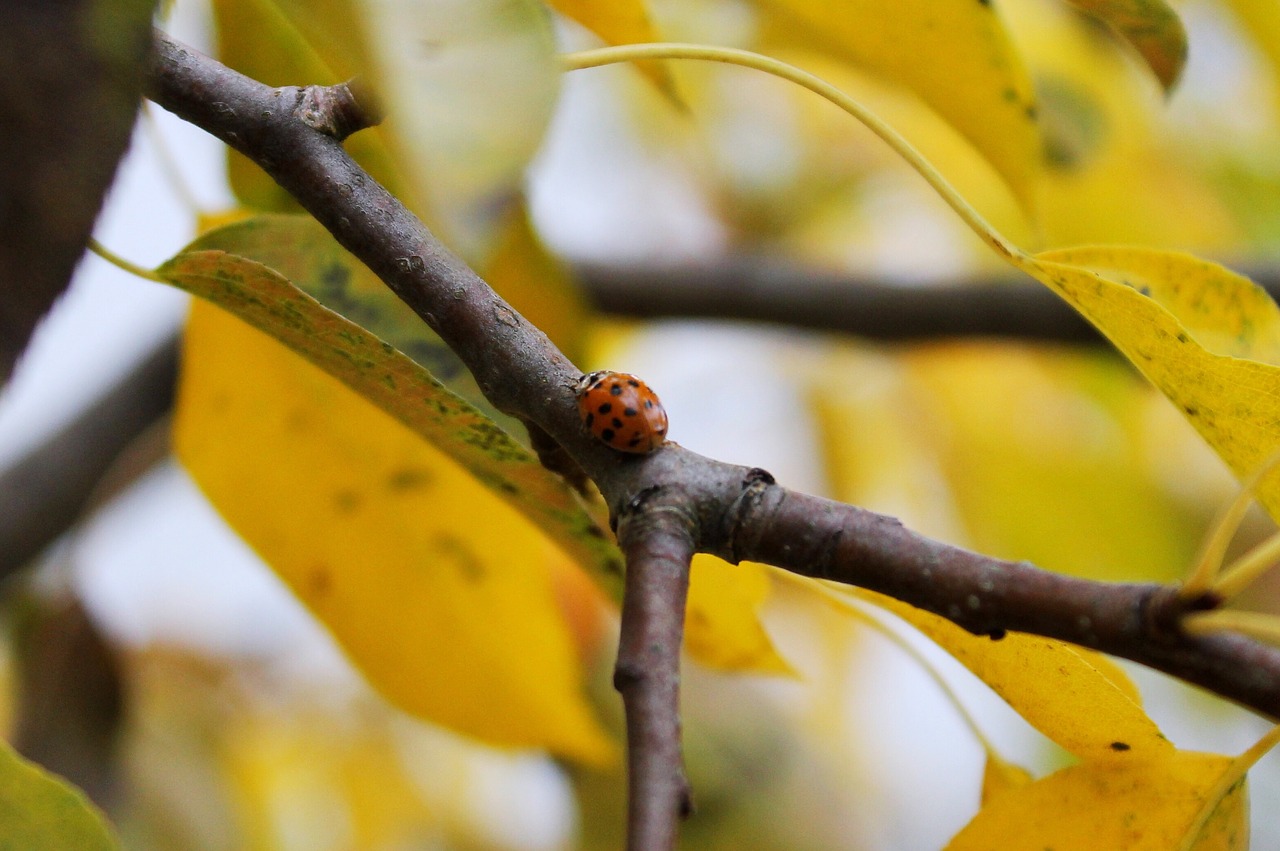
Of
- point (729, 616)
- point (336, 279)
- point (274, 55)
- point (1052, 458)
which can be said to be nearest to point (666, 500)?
point (729, 616)

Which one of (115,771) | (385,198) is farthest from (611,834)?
(385,198)

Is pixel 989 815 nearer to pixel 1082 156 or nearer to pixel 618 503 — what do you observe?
pixel 618 503

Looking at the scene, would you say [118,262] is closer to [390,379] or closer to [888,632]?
[390,379]

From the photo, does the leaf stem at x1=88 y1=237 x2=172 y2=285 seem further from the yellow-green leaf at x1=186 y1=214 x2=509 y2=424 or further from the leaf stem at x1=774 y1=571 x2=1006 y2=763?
the leaf stem at x1=774 y1=571 x2=1006 y2=763

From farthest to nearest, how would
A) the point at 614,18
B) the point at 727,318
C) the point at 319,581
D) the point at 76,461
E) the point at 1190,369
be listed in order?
the point at 727,318
the point at 76,461
the point at 319,581
the point at 614,18
the point at 1190,369

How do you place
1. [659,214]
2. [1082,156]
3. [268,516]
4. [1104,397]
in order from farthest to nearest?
[659,214], [1104,397], [1082,156], [268,516]

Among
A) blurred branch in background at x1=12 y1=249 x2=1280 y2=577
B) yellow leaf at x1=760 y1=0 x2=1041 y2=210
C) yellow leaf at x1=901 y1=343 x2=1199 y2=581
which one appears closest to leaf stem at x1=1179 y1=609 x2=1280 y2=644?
yellow leaf at x1=760 y1=0 x2=1041 y2=210
